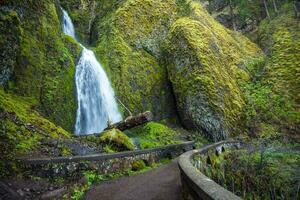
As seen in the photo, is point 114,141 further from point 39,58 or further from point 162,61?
point 162,61

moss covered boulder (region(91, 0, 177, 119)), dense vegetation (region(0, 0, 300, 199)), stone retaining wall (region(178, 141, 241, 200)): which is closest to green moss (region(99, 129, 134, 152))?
dense vegetation (region(0, 0, 300, 199))

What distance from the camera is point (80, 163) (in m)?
8.58

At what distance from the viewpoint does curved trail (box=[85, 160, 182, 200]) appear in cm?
686

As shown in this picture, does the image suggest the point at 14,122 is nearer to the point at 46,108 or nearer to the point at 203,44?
the point at 46,108

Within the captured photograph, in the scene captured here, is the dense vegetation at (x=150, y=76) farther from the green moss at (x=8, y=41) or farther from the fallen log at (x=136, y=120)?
the fallen log at (x=136, y=120)

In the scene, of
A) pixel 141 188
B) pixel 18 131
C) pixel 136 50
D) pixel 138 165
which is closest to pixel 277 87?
pixel 136 50

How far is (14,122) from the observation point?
9.84m

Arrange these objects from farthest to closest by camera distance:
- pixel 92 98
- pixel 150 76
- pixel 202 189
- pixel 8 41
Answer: pixel 150 76 < pixel 92 98 < pixel 8 41 < pixel 202 189

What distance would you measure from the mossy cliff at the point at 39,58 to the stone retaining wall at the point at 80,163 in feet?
19.4

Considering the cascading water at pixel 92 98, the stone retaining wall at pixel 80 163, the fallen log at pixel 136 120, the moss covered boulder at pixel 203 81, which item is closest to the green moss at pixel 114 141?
the stone retaining wall at pixel 80 163

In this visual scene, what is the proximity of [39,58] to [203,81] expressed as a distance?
11573mm

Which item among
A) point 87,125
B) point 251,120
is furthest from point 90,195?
point 251,120

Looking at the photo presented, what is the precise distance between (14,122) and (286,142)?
17.7 meters

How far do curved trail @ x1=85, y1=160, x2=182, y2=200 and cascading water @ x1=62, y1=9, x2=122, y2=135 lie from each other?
7843 mm
